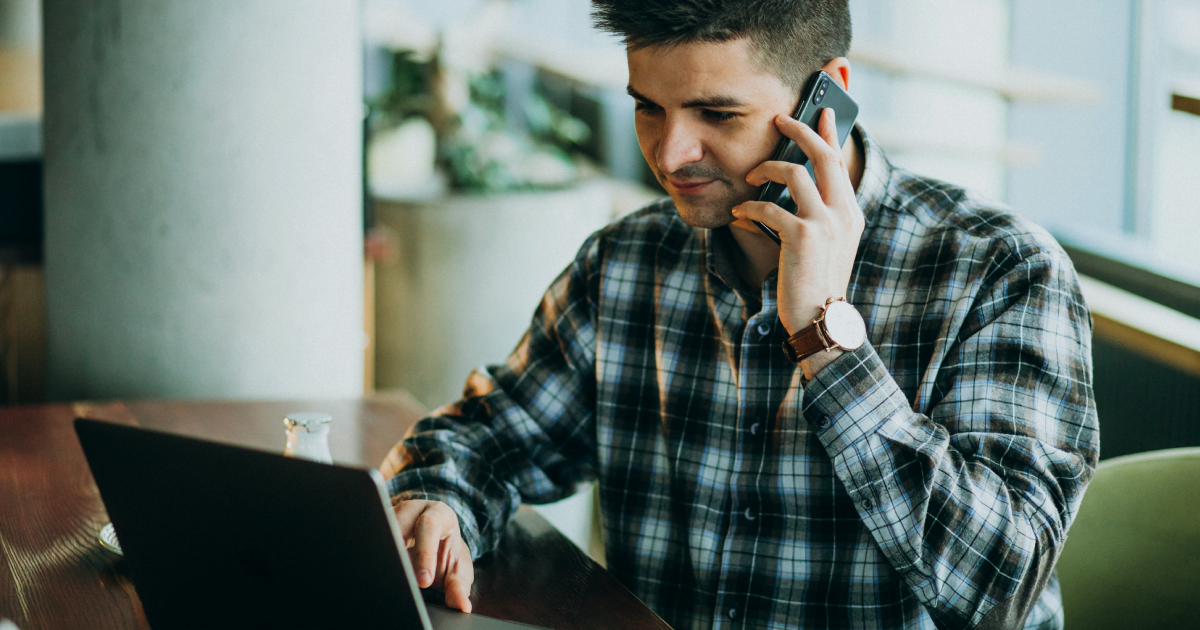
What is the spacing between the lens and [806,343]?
103cm

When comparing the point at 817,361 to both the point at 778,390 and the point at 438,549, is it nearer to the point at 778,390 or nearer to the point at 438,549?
the point at 778,390

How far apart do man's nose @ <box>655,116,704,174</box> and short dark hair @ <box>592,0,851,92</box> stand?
0.09 meters

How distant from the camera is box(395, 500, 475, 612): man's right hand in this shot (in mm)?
1006

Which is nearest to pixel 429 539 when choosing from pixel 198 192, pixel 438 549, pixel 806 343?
pixel 438 549

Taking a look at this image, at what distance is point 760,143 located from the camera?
115cm

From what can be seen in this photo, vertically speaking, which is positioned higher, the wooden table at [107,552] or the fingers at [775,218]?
the fingers at [775,218]

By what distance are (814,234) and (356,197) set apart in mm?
1229

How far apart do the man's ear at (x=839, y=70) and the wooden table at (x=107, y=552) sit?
63 cm

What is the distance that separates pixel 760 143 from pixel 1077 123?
75.7 inches

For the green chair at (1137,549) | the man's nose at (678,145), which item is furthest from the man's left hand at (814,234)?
the green chair at (1137,549)

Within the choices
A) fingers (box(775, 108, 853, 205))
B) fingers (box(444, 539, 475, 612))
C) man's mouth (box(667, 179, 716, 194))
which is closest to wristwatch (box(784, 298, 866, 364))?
fingers (box(775, 108, 853, 205))

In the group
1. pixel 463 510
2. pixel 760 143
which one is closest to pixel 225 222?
pixel 463 510

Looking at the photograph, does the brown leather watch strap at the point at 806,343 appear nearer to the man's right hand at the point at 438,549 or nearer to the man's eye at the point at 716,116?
the man's eye at the point at 716,116

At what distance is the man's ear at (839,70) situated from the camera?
1.18 m
